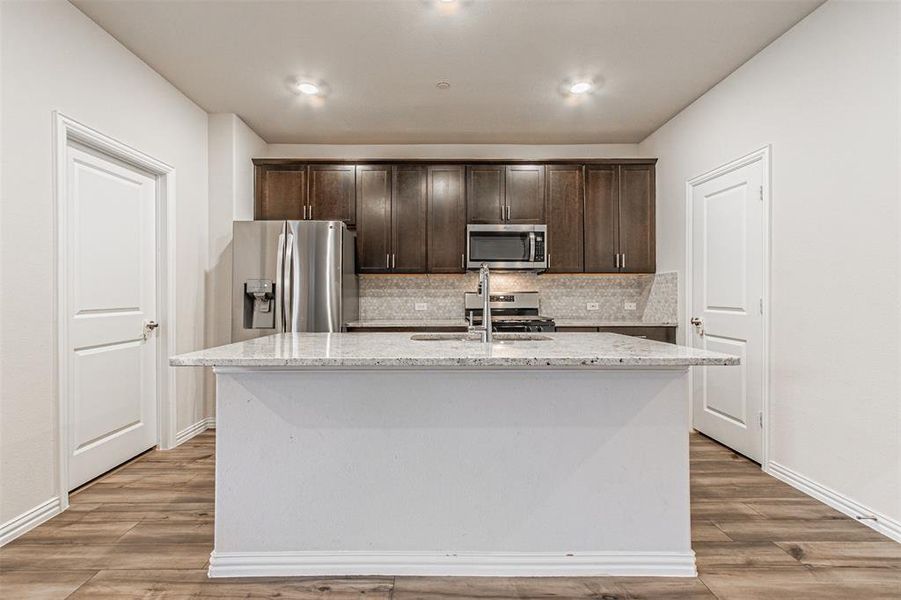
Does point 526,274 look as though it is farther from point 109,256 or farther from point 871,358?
point 109,256

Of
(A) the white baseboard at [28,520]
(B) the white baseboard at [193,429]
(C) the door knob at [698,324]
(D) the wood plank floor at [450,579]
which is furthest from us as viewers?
(C) the door knob at [698,324]

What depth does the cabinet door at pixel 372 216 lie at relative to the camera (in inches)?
176

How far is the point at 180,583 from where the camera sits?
1824 mm

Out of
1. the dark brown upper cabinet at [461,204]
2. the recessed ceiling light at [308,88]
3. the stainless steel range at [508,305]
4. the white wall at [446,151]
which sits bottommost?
the stainless steel range at [508,305]

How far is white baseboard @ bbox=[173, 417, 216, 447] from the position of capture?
357 centimetres

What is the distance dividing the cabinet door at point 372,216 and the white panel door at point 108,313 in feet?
5.37

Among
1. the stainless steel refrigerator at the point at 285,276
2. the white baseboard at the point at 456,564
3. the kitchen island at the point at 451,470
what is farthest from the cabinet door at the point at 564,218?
the white baseboard at the point at 456,564

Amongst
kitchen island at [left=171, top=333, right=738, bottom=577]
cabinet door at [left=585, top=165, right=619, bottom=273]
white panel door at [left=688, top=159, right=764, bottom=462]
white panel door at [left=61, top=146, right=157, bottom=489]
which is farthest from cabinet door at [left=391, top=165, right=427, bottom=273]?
kitchen island at [left=171, top=333, right=738, bottom=577]

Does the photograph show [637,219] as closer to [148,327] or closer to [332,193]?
[332,193]

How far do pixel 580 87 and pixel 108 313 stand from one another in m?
3.42

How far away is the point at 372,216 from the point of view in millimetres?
4477

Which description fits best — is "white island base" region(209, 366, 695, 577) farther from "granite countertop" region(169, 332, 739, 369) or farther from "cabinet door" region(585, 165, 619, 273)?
"cabinet door" region(585, 165, 619, 273)

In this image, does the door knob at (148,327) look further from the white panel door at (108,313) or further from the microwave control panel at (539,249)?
the microwave control panel at (539,249)

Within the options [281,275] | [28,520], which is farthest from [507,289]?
[28,520]
